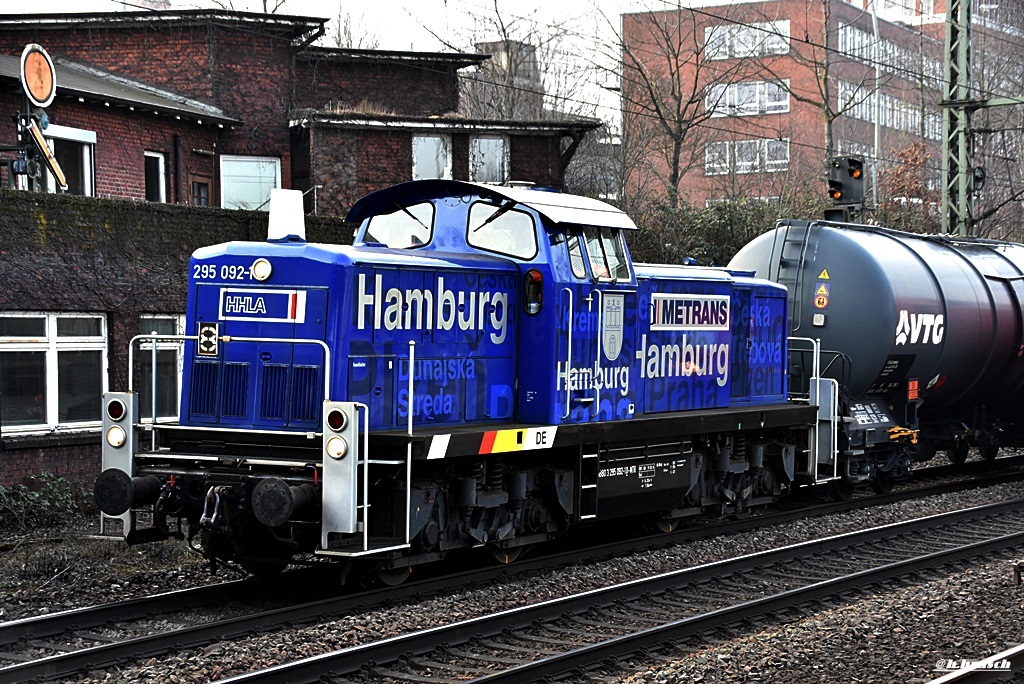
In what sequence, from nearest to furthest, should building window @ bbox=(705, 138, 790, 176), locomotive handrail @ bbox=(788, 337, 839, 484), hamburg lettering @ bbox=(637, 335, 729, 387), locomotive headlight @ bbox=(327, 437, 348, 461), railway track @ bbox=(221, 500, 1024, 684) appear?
railway track @ bbox=(221, 500, 1024, 684) < locomotive headlight @ bbox=(327, 437, 348, 461) < hamburg lettering @ bbox=(637, 335, 729, 387) < locomotive handrail @ bbox=(788, 337, 839, 484) < building window @ bbox=(705, 138, 790, 176)

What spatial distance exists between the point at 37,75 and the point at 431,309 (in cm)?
897

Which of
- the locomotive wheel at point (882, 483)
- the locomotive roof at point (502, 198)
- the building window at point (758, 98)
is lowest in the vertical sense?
the locomotive wheel at point (882, 483)

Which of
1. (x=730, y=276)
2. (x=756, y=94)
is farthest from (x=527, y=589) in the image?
(x=756, y=94)

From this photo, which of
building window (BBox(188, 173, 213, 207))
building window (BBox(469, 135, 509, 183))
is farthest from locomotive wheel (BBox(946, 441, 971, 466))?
building window (BBox(188, 173, 213, 207))

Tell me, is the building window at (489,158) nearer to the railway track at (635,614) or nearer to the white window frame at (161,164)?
the white window frame at (161,164)

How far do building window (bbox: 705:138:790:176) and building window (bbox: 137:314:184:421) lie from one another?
40508 mm

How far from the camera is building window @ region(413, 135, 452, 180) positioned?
84.1 feet

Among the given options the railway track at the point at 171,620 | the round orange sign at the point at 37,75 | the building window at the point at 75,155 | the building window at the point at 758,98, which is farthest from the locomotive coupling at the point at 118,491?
the building window at the point at 758,98

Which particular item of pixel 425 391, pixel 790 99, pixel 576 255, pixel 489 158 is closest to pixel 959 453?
pixel 489 158

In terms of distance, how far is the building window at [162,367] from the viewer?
14734mm

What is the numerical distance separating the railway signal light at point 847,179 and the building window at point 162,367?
11.7 metres

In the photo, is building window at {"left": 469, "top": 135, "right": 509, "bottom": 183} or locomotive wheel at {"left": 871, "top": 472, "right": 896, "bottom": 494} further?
building window at {"left": 469, "top": 135, "right": 509, "bottom": 183}

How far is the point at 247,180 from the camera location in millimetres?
25406

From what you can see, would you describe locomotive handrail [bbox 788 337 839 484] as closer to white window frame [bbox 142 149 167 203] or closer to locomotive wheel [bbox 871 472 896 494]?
locomotive wheel [bbox 871 472 896 494]
